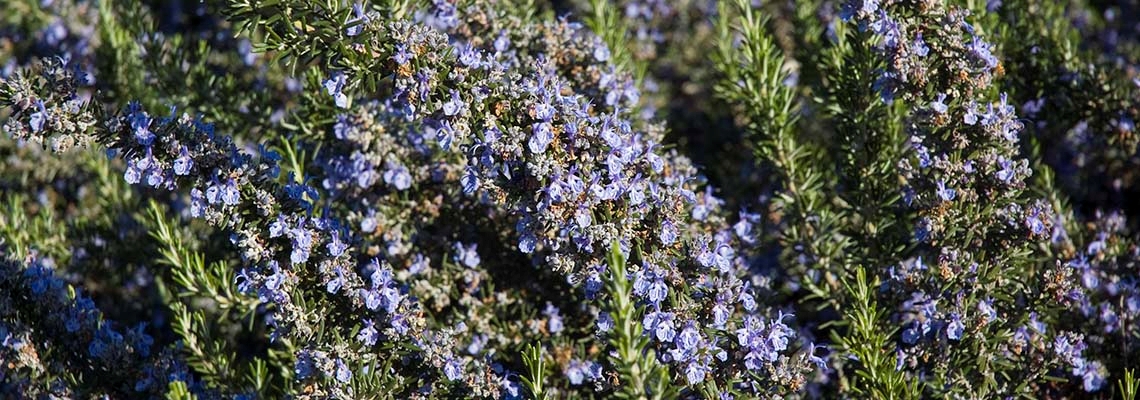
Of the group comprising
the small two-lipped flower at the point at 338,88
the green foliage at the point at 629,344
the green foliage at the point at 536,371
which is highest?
the small two-lipped flower at the point at 338,88

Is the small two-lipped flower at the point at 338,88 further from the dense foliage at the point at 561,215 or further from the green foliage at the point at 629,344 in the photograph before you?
the green foliage at the point at 629,344

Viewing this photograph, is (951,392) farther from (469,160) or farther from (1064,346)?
(469,160)

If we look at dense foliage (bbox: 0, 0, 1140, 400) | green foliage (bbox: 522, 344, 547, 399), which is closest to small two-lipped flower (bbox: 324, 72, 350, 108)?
dense foliage (bbox: 0, 0, 1140, 400)

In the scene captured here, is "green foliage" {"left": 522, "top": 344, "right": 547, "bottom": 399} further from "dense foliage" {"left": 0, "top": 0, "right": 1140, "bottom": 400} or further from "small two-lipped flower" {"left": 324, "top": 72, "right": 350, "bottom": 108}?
"small two-lipped flower" {"left": 324, "top": 72, "right": 350, "bottom": 108}

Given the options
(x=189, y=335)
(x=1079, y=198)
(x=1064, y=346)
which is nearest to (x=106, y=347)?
(x=189, y=335)

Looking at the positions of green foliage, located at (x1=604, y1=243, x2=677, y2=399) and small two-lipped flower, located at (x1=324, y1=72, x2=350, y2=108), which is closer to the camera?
green foliage, located at (x1=604, y1=243, x2=677, y2=399)

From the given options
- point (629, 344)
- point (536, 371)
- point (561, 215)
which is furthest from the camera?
point (536, 371)

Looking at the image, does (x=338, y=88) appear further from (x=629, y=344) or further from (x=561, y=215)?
(x=629, y=344)

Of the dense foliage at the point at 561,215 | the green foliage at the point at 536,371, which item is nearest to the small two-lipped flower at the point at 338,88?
the dense foliage at the point at 561,215

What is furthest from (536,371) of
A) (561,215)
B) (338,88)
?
(338,88)
